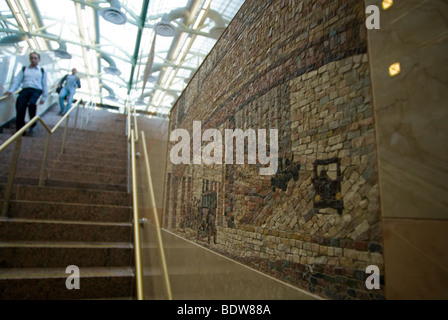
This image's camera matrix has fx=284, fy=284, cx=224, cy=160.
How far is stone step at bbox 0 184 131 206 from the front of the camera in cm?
283

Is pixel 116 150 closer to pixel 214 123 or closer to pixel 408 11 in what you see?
pixel 214 123

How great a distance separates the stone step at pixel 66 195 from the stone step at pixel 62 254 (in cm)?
68

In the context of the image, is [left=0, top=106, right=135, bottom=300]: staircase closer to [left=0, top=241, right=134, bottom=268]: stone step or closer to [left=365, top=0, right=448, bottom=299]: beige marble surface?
[left=0, top=241, right=134, bottom=268]: stone step

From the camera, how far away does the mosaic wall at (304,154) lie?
2.24 feet

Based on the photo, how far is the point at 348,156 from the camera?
0.72 metres

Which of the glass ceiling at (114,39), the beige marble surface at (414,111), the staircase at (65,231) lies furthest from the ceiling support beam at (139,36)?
the beige marble surface at (414,111)

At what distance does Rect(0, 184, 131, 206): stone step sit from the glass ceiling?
1079 millimetres

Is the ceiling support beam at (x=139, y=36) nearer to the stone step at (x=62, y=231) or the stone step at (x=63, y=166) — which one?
the stone step at (x=63, y=166)

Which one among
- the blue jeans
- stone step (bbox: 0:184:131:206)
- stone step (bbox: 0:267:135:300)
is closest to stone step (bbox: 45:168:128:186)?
stone step (bbox: 0:184:131:206)

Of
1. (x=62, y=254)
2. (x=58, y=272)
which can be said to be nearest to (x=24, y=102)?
(x=62, y=254)

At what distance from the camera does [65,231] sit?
2.47 metres

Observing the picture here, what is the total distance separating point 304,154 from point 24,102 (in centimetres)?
450

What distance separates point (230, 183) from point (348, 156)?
665mm
